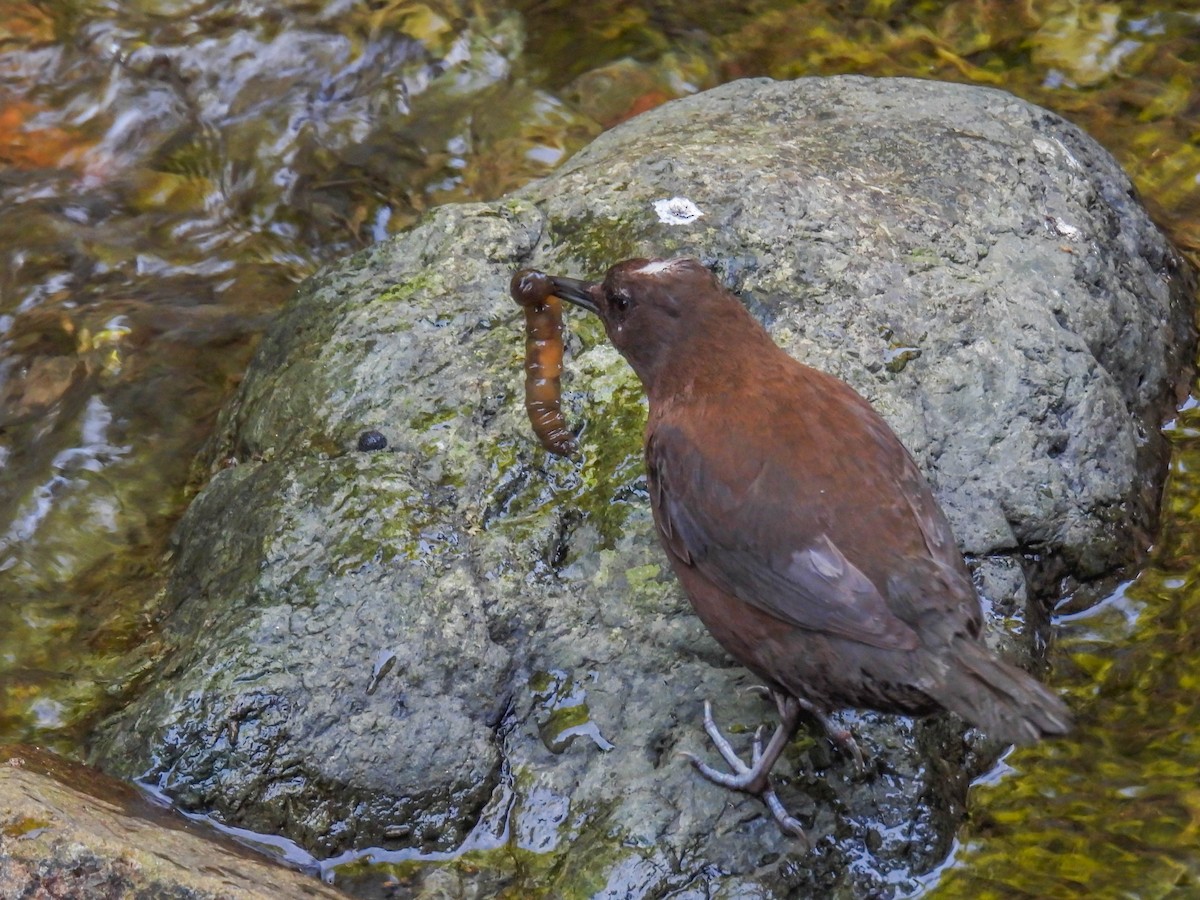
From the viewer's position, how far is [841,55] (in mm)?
7082

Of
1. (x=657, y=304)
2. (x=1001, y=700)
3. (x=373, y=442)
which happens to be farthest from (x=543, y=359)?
(x=1001, y=700)

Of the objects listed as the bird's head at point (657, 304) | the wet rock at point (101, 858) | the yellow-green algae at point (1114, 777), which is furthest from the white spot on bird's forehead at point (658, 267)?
the wet rock at point (101, 858)

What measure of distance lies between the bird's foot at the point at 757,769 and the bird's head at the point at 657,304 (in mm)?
1087

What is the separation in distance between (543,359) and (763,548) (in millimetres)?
1016

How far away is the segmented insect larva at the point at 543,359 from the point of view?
413 cm

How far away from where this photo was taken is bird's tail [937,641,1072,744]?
10.2 ft

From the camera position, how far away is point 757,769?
11.6 feet

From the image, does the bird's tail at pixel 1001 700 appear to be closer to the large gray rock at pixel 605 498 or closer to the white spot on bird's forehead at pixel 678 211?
the large gray rock at pixel 605 498

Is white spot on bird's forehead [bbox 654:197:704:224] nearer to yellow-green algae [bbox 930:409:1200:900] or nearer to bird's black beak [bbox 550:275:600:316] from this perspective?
bird's black beak [bbox 550:275:600:316]

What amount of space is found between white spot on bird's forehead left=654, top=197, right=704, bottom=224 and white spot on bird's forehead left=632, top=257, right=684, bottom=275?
520 millimetres

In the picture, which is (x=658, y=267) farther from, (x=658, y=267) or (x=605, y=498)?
(x=605, y=498)

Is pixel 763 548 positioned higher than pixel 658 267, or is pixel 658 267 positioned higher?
pixel 658 267

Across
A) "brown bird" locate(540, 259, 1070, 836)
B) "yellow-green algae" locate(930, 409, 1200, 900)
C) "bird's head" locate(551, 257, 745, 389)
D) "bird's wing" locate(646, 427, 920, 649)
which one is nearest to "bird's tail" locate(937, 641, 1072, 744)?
"brown bird" locate(540, 259, 1070, 836)

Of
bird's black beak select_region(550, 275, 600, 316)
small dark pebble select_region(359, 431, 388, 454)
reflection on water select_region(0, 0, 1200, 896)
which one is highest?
bird's black beak select_region(550, 275, 600, 316)
